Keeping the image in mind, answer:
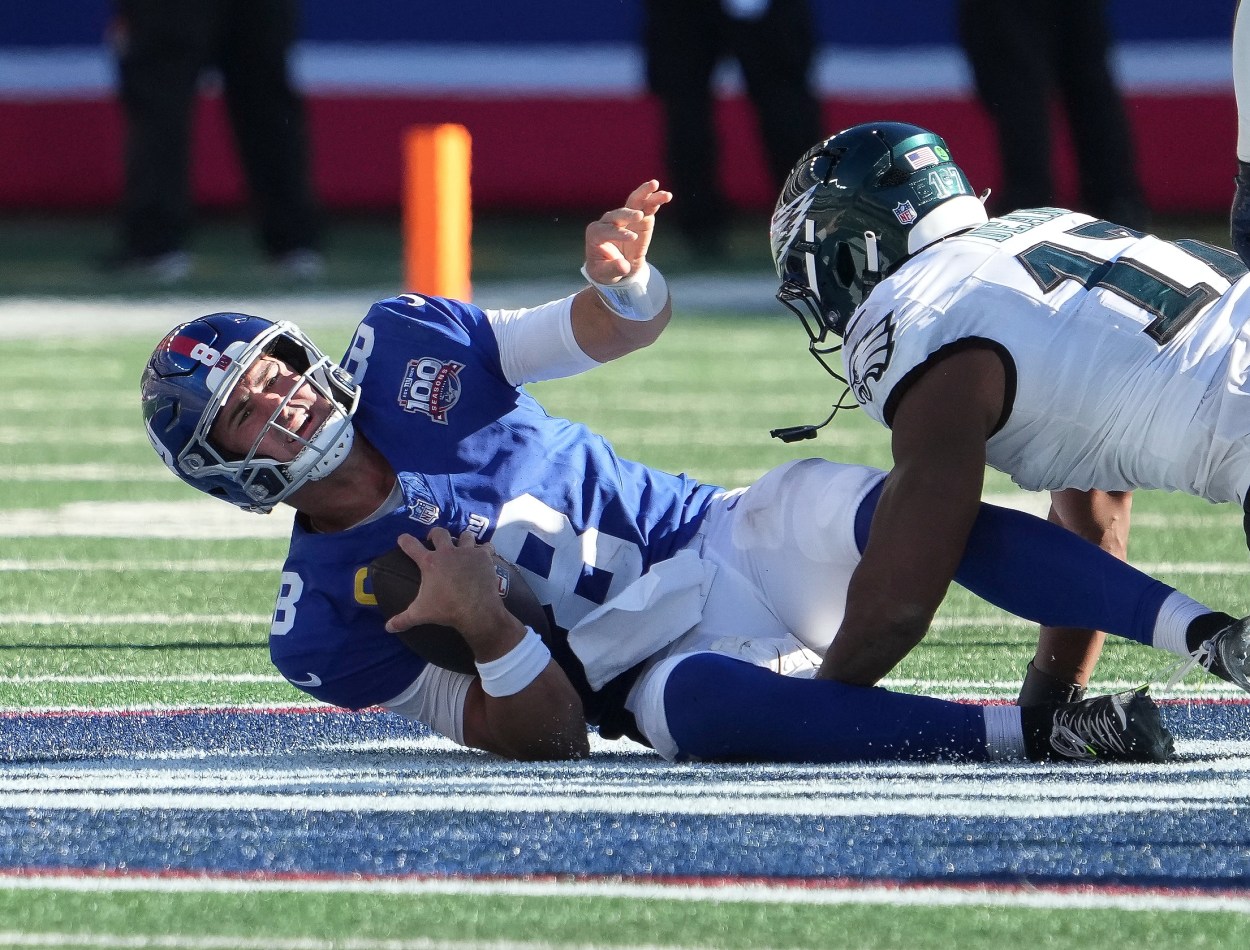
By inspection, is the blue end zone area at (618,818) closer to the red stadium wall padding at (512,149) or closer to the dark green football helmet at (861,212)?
the dark green football helmet at (861,212)

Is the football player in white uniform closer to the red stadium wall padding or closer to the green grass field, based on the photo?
the green grass field

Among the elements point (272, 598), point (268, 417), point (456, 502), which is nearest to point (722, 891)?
point (456, 502)

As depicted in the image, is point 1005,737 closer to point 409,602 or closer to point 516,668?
point 516,668

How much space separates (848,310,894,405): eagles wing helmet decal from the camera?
339 cm

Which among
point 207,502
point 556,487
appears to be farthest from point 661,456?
point 556,487

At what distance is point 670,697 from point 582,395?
521cm

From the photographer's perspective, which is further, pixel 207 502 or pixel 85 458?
pixel 85 458

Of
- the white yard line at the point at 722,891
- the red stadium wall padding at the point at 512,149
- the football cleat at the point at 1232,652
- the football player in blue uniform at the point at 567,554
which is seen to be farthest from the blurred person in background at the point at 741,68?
the white yard line at the point at 722,891

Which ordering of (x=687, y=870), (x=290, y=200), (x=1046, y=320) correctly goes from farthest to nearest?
1. (x=290, y=200)
2. (x=1046, y=320)
3. (x=687, y=870)

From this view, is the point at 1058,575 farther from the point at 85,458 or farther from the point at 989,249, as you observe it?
the point at 85,458

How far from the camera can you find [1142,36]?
1488 cm

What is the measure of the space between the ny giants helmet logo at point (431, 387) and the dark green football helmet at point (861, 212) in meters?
0.58

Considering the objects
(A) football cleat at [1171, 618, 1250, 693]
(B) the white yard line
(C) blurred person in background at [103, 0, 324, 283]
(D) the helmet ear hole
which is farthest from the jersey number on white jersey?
(C) blurred person in background at [103, 0, 324, 283]

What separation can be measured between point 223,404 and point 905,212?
3.71ft
